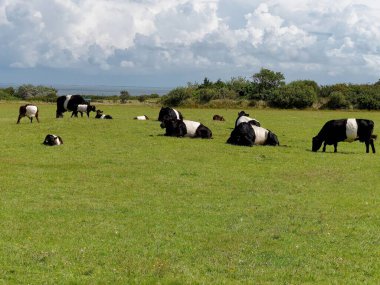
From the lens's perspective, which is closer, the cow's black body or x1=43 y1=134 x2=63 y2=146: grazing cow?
x1=43 y1=134 x2=63 y2=146: grazing cow

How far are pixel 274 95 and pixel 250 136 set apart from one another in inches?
2171

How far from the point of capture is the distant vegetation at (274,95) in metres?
76.9

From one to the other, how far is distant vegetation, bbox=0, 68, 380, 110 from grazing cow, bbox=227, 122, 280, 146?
51099mm

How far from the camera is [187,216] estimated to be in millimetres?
12133

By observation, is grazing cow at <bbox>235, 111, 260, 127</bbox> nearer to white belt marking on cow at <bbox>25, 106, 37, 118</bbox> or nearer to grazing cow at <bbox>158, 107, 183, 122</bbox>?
grazing cow at <bbox>158, 107, 183, 122</bbox>

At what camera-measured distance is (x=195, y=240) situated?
10.2 m

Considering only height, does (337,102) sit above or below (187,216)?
above

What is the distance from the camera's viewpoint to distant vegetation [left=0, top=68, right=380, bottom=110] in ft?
252

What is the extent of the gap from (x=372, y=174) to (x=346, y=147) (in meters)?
8.68

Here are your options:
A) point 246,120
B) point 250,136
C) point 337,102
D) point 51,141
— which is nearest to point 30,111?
point 51,141

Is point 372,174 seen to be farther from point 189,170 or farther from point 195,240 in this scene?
point 195,240

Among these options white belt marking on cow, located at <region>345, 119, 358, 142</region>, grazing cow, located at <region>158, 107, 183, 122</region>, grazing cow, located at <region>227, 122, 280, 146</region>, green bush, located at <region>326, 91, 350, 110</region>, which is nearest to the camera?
white belt marking on cow, located at <region>345, 119, 358, 142</region>

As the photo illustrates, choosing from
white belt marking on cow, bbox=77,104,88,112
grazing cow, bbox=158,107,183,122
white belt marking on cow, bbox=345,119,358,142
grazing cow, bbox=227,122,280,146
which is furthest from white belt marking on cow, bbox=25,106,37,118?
white belt marking on cow, bbox=345,119,358,142

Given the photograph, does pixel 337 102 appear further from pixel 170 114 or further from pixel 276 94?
pixel 170 114
